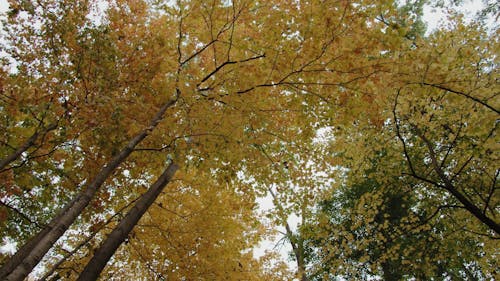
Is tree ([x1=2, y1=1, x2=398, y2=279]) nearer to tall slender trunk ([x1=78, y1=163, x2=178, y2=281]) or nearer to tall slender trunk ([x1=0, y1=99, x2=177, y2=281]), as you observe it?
tall slender trunk ([x1=0, y1=99, x2=177, y2=281])

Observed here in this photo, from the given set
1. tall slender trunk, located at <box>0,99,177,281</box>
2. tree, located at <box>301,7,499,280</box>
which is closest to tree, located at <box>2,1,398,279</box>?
tall slender trunk, located at <box>0,99,177,281</box>

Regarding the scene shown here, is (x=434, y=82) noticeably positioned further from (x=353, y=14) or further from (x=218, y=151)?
(x=218, y=151)

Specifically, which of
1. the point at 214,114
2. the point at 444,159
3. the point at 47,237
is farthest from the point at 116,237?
the point at 444,159

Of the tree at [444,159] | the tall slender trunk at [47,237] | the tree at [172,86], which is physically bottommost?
the tall slender trunk at [47,237]

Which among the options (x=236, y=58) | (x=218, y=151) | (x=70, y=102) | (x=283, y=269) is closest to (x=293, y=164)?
(x=218, y=151)

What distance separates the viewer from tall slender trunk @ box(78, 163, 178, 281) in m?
3.81

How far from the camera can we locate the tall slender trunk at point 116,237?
3.81 metres

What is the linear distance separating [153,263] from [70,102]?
14.6 ft

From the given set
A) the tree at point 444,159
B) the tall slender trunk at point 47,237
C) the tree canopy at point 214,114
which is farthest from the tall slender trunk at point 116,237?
the tree at point 444,159

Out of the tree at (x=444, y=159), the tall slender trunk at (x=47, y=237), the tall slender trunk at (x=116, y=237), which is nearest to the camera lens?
the tall slender trunk at (x=47, y=237)

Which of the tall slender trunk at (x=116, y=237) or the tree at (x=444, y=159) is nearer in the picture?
the tall slender trunk at (x=116, y=237)

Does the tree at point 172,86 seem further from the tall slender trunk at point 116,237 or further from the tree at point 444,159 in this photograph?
the tree at point 444,159

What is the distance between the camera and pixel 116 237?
412cm

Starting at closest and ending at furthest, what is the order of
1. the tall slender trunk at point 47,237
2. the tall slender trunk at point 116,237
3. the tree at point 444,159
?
the tall slender trunk at point 47,237
the tall slender trunk at point 116,237
the tree at point 444,159
